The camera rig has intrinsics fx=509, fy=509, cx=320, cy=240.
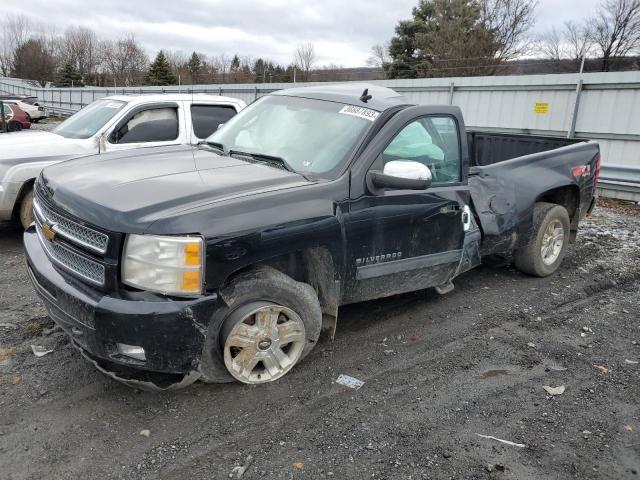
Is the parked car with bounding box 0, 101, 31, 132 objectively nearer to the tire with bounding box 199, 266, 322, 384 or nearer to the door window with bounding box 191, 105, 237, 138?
the door window with bounding box 191, 105, 237, 138

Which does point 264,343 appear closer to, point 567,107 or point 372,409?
point 372,409

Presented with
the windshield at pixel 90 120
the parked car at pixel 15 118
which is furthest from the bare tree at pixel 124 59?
the windshield at pixel 90 120

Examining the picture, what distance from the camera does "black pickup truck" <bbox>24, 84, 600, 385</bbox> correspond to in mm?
2719

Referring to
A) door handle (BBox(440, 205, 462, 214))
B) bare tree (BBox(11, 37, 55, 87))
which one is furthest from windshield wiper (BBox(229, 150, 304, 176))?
bare tree (BBox(11, 37, 55, 87))

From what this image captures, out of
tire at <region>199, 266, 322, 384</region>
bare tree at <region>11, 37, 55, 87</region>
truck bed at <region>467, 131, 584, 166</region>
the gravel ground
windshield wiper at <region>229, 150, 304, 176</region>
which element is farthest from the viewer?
bare tree at <region>11, 37, 55, 87</region>

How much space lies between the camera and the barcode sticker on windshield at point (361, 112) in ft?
12.2

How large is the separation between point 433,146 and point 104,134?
420 cm

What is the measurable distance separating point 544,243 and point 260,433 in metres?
3.99

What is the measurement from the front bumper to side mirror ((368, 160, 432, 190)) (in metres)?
1.37

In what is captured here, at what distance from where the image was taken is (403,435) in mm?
A: 2846

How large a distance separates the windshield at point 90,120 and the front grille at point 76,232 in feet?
11.5

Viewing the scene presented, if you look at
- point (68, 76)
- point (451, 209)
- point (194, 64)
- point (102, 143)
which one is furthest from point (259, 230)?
point (194, 64)

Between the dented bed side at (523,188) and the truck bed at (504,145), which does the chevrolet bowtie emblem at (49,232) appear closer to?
the dented bed side at (523,188)

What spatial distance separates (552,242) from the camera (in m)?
5.60
